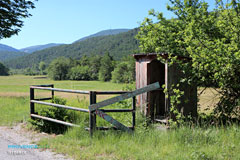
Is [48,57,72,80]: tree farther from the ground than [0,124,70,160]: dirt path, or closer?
farther from the ground

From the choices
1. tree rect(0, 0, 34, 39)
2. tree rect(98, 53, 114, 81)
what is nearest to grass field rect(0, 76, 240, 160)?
tree rect(0, 0, 34, 39)

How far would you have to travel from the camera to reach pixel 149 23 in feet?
30.6

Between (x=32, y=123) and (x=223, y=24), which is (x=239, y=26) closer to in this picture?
(x=223, y=24)

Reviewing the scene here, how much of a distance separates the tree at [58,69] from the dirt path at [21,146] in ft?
338

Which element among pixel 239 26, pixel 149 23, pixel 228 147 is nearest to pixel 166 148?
pixel 228 147

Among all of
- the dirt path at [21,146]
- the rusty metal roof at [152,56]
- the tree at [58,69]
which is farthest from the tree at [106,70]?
the dirt path at [21,146]

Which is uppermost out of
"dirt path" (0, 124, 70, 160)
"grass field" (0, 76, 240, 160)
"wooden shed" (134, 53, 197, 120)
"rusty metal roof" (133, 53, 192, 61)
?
"rusty metal roof" (133, 53, 192, 61)

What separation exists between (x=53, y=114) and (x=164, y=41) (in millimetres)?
4404

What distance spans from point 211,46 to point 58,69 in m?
107

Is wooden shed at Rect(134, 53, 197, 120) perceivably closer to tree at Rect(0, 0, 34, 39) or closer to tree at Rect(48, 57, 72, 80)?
tree at Rect(0, 0, 34, 39)

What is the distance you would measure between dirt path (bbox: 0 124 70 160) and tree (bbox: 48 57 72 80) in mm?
102956

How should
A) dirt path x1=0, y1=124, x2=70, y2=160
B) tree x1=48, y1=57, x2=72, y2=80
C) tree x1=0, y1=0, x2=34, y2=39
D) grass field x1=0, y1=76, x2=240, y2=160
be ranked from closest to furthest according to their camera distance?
grass field x1=0, y1=76, x2=240, y2=160, dirt path x1=0, y1=124, x2=70, y2=160, tree x1=0, y1=0, x2=34, y2=39, tree x1=48, y1=57, x2=72, y2=80

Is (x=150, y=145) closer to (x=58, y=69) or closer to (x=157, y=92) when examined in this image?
(x=157, y=92)

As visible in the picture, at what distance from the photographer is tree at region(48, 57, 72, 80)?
107 metres
